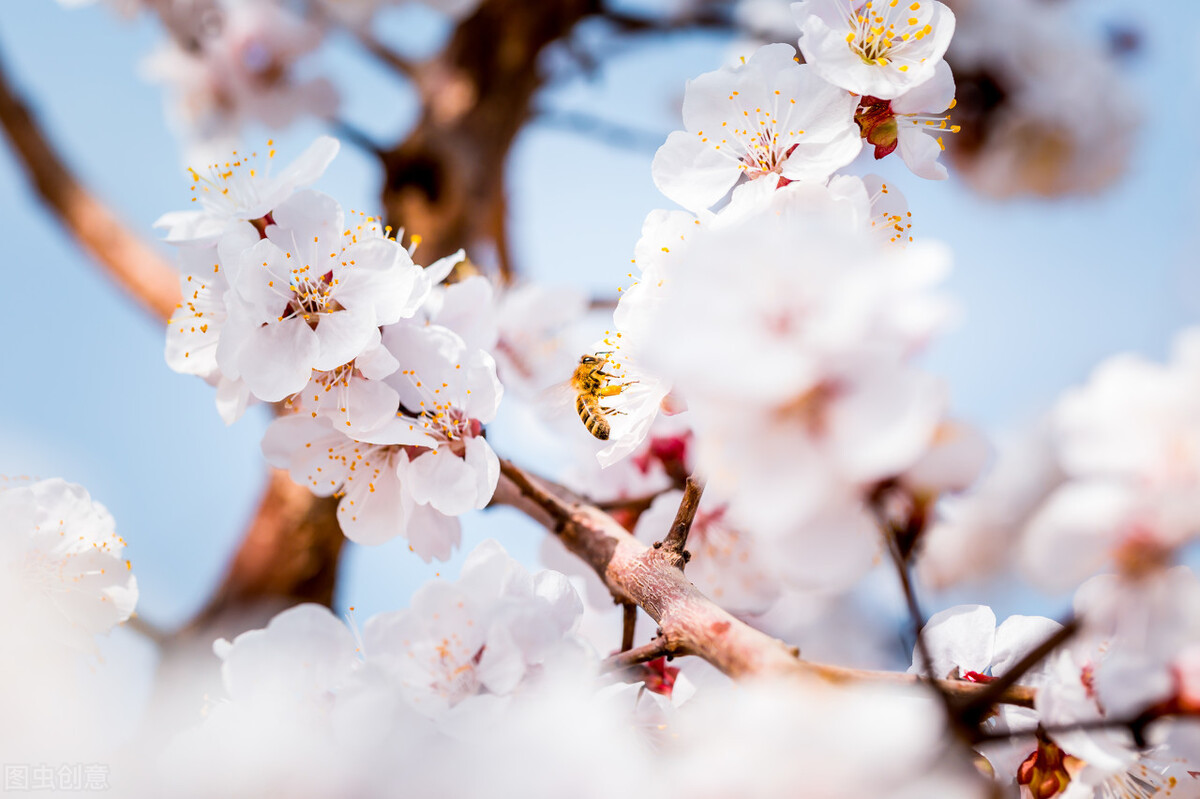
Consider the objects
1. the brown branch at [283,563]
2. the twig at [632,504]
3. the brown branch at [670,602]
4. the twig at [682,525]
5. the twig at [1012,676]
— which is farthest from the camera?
the brown branch at [283,563]

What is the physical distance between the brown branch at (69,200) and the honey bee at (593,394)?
1.43 meters

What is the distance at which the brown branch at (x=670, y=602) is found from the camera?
0.45m

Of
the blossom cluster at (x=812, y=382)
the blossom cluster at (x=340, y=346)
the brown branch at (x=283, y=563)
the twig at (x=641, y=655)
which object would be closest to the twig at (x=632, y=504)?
the blossom cluster at (x=340, y=346)

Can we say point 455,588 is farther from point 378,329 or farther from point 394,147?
point 394,147

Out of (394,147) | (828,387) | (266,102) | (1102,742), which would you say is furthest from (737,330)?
(266,102)

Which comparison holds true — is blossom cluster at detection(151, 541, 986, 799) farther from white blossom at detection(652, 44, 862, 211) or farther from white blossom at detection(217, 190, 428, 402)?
white blossom at detection(652, 44, 862, 211)

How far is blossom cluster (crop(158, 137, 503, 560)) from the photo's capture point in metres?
0.64

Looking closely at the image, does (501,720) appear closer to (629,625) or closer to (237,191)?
(629,625)

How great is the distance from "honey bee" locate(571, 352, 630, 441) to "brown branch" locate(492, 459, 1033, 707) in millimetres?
76

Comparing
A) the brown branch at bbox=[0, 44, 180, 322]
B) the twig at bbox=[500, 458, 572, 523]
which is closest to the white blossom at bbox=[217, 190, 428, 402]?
the twig at bbox=[500, 458, 572, 523]

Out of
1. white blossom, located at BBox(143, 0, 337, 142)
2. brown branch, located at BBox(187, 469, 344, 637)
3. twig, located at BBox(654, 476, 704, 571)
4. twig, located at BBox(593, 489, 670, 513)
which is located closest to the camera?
twig, located at BBox(654, 476, 704, 571)

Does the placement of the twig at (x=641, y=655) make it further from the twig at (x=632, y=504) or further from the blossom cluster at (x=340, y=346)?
the twig at (x=632, y=504)

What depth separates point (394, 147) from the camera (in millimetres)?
1684

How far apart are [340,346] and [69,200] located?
1752 millimetres
